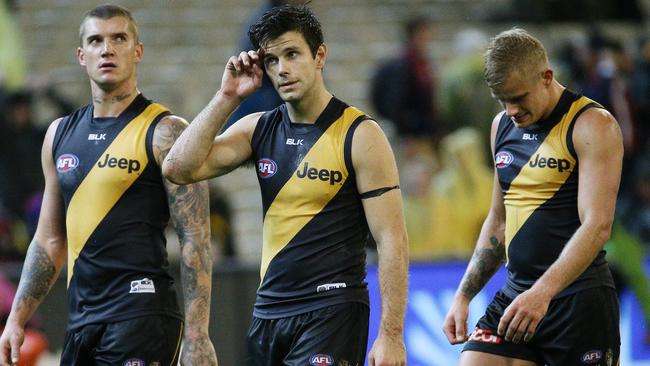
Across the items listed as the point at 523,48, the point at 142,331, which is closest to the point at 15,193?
the point at 142,331

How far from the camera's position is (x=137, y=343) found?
6277 mm

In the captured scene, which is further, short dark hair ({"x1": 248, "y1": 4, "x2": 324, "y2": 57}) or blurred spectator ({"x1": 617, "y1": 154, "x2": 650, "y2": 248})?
blurred spectator ({"x1": 617, "y1": 154, "x2": 650, "y2": 248})

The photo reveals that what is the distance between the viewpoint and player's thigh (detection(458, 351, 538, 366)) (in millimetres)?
6422

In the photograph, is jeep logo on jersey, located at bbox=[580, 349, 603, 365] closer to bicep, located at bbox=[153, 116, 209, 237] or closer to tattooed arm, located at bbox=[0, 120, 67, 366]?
bicep, located at bbox=[153, 116, 209, 237]

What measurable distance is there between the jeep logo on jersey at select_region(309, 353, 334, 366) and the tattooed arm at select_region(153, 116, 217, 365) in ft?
2.38

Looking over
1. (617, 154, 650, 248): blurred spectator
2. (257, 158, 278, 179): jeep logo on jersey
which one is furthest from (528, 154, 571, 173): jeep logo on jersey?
(617, 154, 650, 248): blurred spectator

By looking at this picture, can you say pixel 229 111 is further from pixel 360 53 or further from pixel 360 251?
pixel 360 53

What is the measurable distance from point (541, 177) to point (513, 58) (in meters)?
0.60

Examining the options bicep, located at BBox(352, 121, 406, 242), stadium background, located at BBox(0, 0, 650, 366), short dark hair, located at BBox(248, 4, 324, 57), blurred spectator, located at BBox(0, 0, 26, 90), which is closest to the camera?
bicep, located at BBox(352, 121, 406, 242)

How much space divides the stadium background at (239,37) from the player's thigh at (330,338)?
22.8 ft

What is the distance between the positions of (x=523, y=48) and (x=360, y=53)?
10.2 meters

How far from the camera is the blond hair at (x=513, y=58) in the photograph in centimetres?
620

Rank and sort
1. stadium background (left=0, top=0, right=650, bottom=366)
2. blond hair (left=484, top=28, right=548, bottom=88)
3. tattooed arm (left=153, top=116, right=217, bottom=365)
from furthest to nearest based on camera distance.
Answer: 1. stadium background (left=0, top=0, right=650, bottom=366)
2. tattooed arm (left=153, top=116, right=217, bottom=365)
3. blond hair (left=484, top=28, right=548, bottom=88)

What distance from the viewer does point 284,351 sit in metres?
6.01
